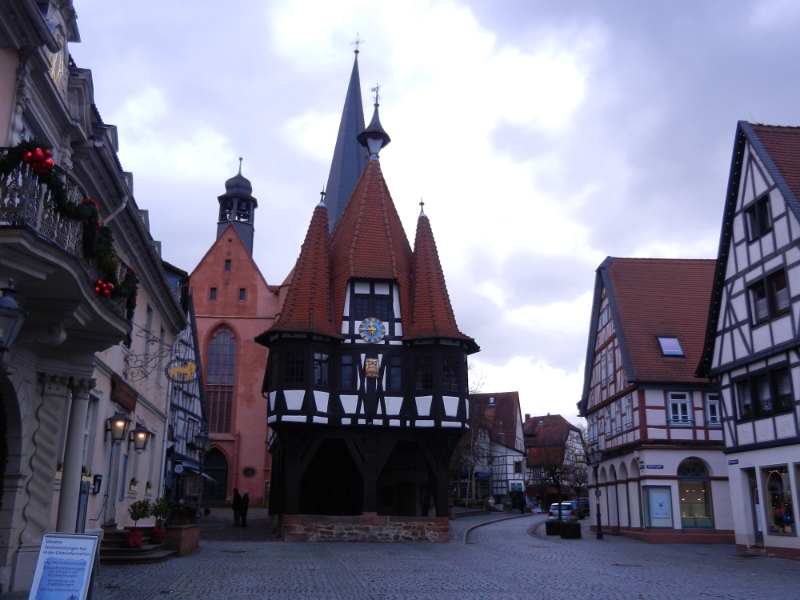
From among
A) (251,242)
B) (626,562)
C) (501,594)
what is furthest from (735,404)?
(251,242)

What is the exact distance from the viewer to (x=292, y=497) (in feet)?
91.4

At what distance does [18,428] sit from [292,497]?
16.6 metres

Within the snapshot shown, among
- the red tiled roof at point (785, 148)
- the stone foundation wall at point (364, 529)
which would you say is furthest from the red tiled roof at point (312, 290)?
the red tiled roof at point (785, 148)

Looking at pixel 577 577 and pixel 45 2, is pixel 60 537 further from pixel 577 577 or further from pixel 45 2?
pixel 577 577

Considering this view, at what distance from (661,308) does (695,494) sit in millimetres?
7802

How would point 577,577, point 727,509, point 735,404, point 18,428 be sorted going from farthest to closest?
point 727,509, point 735,404, point 577,577, point 18,428

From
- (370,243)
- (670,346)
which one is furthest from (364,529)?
(670,346)

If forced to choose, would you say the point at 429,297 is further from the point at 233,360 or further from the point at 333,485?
the point at 233,360

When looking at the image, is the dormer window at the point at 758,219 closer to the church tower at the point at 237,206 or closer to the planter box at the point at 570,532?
the planter box at the point at 570,532

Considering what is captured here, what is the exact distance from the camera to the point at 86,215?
34.2 feet

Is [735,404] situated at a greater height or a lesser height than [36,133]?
lesser

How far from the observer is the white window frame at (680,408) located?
102 ft

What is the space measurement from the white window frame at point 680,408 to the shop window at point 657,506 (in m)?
2.45

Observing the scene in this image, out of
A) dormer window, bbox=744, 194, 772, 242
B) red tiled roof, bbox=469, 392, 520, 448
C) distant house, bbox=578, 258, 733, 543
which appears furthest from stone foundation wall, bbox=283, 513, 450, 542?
red tiled roof, bbox=469, 392, 520, 448
